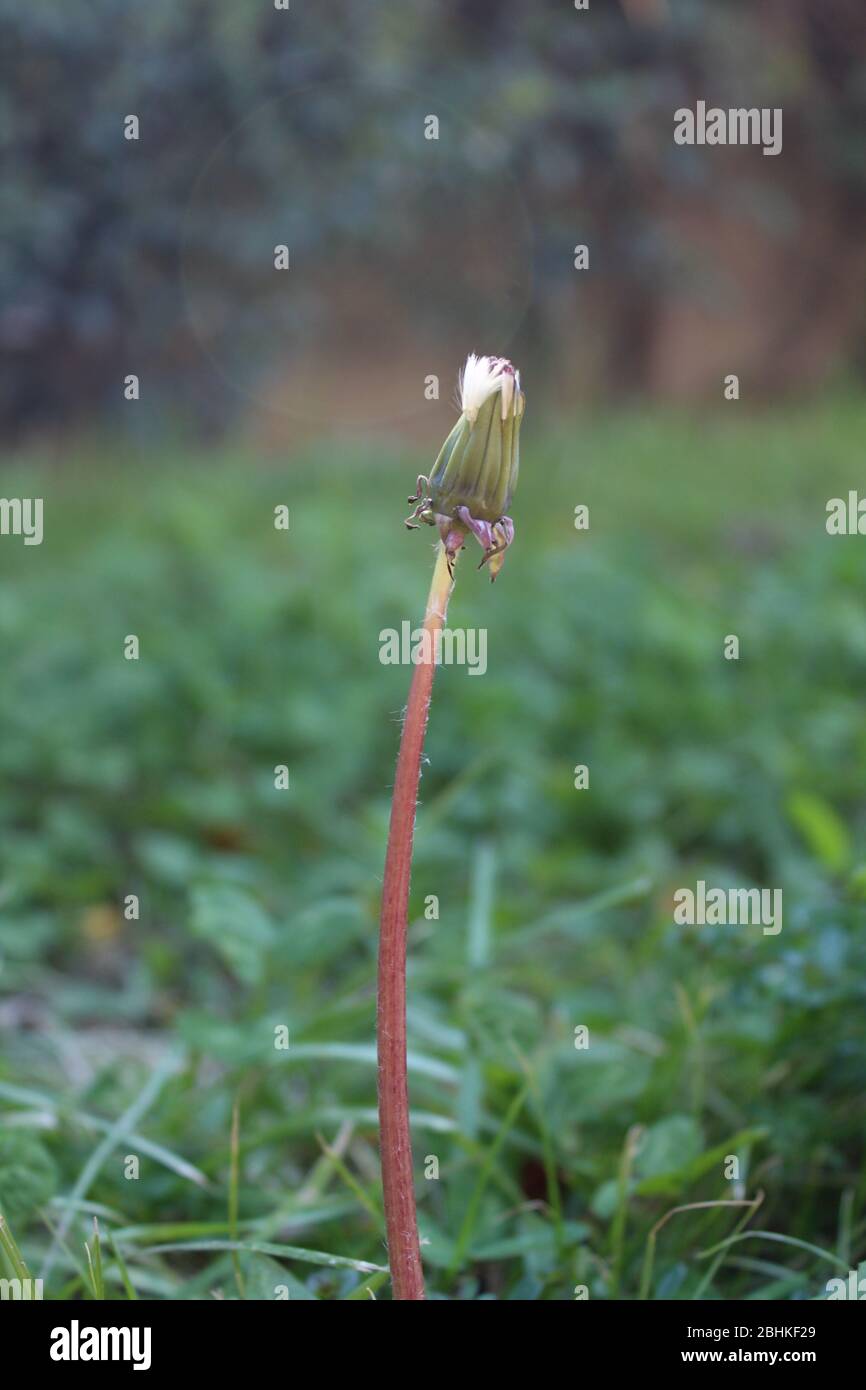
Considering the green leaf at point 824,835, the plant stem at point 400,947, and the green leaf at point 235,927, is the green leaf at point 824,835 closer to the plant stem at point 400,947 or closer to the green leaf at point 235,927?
the green leaf at point 235,927

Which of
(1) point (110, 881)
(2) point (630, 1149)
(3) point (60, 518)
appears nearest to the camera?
(2) point (630, 1149)

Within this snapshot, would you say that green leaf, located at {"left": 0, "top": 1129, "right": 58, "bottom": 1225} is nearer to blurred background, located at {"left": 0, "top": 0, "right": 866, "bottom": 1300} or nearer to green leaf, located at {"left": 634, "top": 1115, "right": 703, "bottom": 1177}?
blurred background, located at {"left": 0, "top": 0, "right": 866, "bottom": 1300}

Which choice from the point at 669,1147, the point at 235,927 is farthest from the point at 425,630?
the point at 235,927

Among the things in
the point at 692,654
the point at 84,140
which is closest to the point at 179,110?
the point at 84,140

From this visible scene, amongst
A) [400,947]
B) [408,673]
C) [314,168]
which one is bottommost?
[400,947]

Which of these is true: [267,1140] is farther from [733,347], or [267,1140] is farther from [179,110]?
[733,347]

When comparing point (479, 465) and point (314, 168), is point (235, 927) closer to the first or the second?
point (479, 465)
